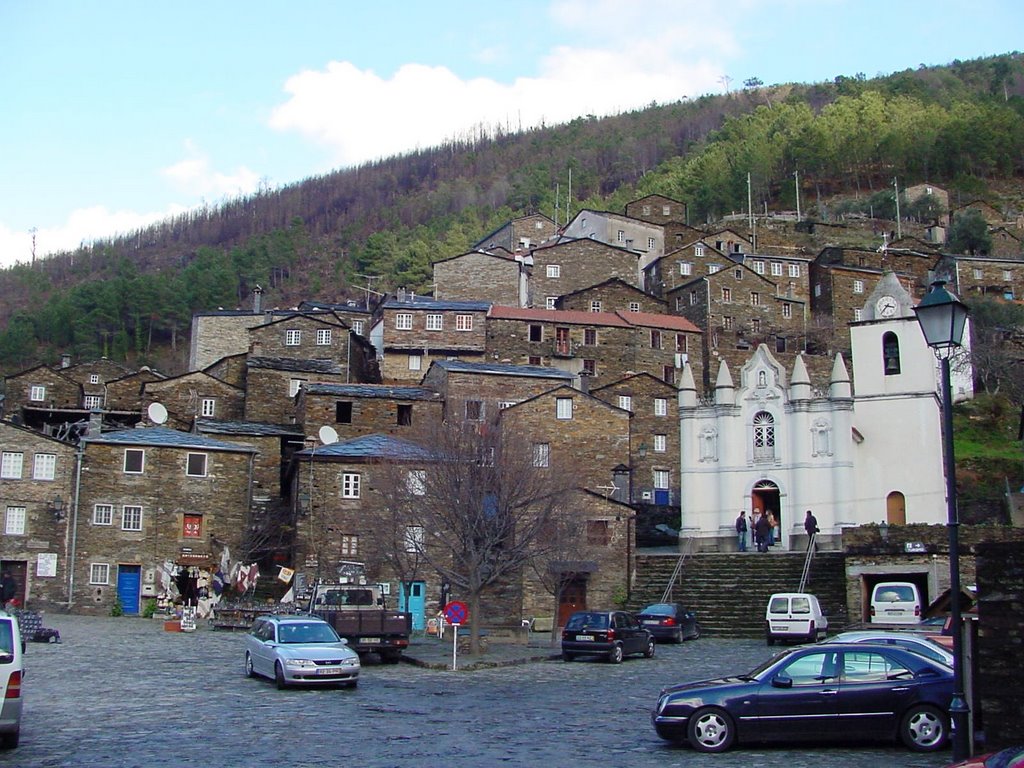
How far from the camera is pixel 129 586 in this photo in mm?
44250

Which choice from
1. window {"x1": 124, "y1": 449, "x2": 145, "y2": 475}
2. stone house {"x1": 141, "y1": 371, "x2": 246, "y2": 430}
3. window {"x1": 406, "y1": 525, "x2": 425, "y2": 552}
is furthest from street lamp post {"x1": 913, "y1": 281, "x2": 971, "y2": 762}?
stone house {"x1": 141, "y1": 371, "x2": 246, "y2": 430}

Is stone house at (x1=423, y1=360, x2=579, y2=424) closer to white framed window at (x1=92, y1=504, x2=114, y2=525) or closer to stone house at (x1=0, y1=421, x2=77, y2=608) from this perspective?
white framed window at (x1=92, y1=504, x2=114, y2=525)

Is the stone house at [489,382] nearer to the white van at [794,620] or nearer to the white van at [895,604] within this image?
the white van at [794,620]

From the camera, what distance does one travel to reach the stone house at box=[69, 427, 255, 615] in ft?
145

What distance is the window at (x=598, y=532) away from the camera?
41.8m

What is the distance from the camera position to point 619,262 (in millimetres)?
86062

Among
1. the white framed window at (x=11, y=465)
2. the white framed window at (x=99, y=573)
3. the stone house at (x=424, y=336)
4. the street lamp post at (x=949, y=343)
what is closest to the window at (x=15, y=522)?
the white framed window at (x=11, y=465)

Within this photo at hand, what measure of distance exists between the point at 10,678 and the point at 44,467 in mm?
33091

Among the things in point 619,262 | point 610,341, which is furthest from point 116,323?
point 610,341

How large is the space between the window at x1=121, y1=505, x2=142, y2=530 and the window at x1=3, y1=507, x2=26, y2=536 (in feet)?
12.1

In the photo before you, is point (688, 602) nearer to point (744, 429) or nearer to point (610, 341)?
point (744, 429)

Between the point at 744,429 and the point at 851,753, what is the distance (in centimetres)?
3400

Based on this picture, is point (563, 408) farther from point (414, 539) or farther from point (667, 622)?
point (414, 539)

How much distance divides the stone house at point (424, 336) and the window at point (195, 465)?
20244 millimetres
